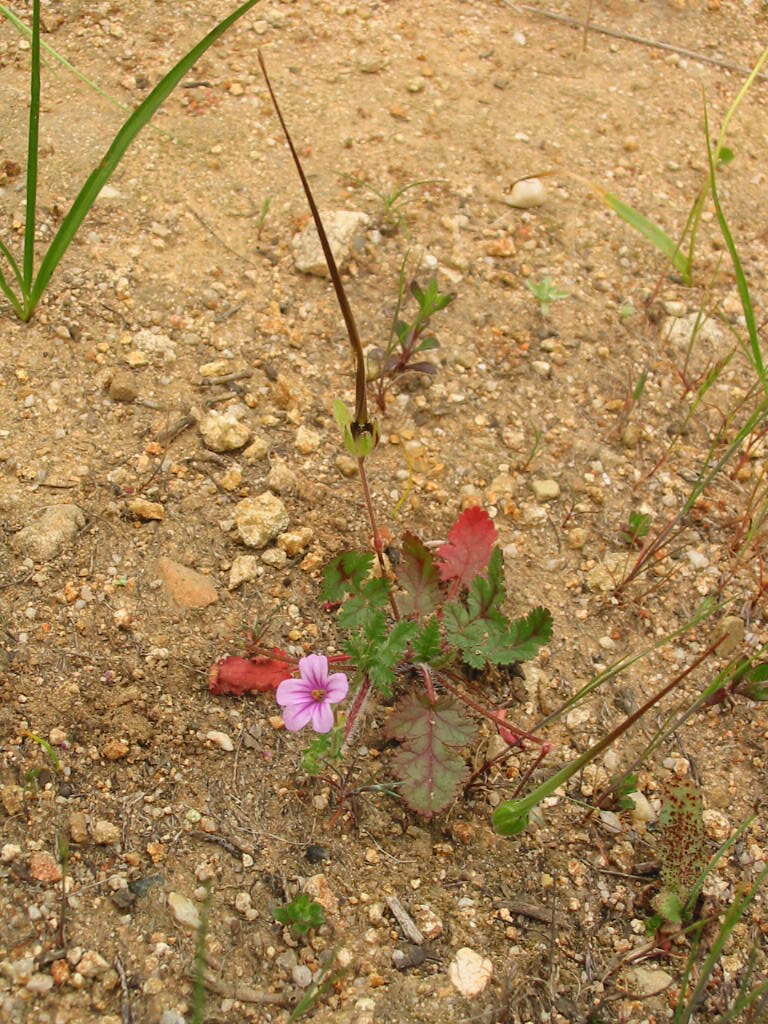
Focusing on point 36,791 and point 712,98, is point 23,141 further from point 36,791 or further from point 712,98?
point 712,98

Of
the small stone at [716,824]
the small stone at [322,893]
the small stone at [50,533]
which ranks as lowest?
the small stone at [322,893]

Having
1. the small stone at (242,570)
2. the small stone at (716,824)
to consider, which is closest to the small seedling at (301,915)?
the small stone at (242,570)

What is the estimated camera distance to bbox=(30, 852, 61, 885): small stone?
67.7 inches

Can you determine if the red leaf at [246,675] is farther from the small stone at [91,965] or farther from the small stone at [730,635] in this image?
the small stone at [730,635]

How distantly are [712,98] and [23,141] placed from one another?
241 centimetres

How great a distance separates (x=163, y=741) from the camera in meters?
1.95

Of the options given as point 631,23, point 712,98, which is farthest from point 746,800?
point 631,23

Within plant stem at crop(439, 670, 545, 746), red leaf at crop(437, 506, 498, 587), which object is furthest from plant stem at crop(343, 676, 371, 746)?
red leaf at crop(437, 506, 498, 587)

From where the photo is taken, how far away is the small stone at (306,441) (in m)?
2.45

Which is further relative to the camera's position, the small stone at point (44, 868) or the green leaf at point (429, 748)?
the green leaf at point (429, 748)

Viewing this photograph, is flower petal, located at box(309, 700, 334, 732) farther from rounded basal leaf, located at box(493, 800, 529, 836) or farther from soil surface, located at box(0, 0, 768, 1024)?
rounded basal leaf, located at box(493, 800, 529, 836)

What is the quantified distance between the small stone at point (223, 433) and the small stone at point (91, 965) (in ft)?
3.88

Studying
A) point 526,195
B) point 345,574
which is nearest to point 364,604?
point 345,574

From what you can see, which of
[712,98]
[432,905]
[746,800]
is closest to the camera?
[432,905]
